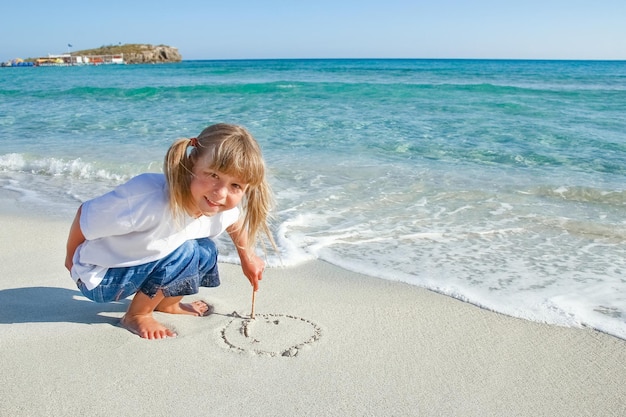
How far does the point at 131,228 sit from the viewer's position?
227 cm

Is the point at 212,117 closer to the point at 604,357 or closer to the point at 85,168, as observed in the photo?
the point at 85,168

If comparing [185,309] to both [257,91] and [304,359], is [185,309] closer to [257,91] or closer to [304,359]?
[304,359]

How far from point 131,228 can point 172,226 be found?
161 millimetres

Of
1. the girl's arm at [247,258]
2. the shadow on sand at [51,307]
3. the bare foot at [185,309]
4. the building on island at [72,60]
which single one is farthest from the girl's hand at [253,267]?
the building on island at [72,60]

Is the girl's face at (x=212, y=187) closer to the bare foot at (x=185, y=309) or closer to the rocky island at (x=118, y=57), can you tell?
the bare foot at (x=185, y=309)

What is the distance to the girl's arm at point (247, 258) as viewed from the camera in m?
2.61

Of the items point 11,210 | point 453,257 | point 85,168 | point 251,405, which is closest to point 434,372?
point 251,405

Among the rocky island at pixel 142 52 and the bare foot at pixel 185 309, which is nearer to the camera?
the bare foot at pixel 185 309

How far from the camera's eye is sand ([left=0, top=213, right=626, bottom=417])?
6.65 ft

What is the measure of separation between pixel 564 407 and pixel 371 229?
231cm

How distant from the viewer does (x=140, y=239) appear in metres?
2.35

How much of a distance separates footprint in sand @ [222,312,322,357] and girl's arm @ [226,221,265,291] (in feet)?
0.58

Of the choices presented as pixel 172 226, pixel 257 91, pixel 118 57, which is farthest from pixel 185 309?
pixel 118 57

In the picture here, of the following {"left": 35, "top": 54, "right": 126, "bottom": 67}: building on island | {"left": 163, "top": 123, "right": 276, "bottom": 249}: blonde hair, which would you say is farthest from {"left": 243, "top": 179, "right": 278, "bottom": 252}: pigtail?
{"left": 35, "top": 54, "right": 126, "bottom": 67}: building on island
